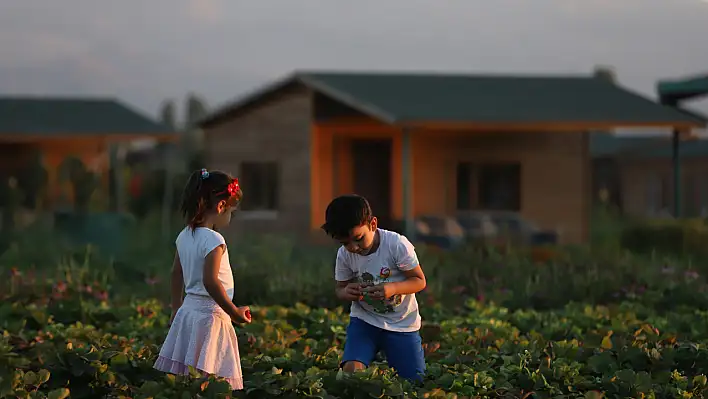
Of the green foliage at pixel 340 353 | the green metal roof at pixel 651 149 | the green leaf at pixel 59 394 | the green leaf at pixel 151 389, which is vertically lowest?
the green foliage at pixel 340 353

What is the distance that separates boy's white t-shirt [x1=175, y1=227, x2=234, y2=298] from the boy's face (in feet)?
1.95

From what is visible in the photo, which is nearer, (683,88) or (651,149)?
(683,88)

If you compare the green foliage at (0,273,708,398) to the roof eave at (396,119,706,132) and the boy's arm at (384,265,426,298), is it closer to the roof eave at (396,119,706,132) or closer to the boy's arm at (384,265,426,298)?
the boy's arm at (384,265,426,298)

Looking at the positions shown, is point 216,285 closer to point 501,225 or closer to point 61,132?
point 501,225

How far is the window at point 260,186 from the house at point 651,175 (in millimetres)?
13506

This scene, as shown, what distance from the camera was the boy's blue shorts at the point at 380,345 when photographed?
5.74 m

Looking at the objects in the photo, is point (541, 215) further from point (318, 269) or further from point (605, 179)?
point (605, 179)

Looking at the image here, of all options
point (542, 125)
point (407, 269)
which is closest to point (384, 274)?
point (407, 269)

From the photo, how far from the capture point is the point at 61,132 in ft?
77.5

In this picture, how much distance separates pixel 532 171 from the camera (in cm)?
2041

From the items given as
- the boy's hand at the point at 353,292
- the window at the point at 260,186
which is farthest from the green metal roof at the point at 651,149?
the boy's hand at the point at 353,292

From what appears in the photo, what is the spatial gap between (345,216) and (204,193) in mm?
710

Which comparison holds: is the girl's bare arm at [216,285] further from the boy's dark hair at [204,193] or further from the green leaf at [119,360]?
the green leaf at [119,360]

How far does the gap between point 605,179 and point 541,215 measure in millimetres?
14540
